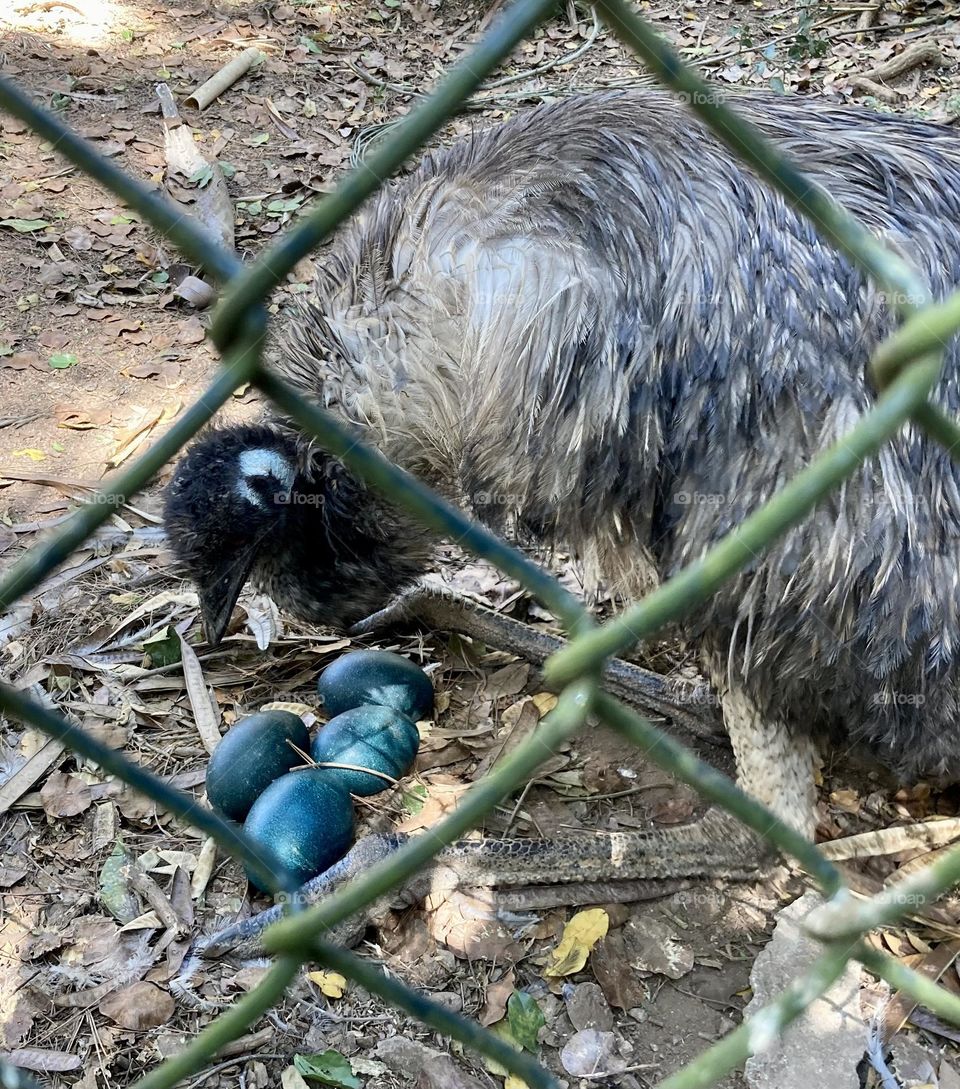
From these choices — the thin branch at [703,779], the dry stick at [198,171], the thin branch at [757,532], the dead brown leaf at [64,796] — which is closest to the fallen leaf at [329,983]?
the dead brown leaf at [64,796]

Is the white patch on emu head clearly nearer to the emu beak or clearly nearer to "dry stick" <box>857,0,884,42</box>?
the emu beak

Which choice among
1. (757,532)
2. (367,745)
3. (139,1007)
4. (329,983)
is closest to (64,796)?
(139,1007)

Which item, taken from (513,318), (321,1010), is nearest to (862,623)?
(513,318)

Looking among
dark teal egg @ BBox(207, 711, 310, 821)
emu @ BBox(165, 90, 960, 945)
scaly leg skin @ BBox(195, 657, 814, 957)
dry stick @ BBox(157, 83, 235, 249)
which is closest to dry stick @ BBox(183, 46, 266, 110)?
dry stick @ BBox(157, 83, 235, 249)

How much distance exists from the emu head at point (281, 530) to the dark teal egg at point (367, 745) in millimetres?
404

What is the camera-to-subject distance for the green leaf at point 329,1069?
231cm

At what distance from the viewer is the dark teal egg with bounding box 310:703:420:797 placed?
9.20 ft

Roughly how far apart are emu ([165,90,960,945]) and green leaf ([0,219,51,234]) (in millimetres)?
2764

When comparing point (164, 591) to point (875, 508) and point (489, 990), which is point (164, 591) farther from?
point (875, 508)

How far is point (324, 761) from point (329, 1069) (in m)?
0.72

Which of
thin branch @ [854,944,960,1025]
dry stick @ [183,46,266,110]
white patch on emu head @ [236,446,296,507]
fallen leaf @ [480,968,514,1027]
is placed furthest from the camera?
dry stick @ [183,46,266,110]

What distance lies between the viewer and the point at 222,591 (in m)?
3.06

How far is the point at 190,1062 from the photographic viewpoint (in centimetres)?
91

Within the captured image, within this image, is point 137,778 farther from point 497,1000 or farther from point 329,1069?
point 497,1000
